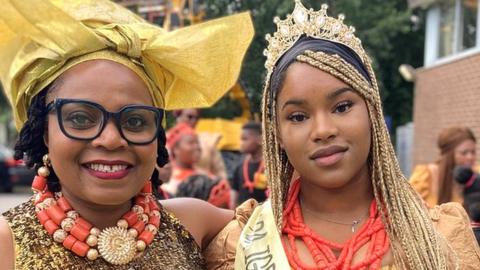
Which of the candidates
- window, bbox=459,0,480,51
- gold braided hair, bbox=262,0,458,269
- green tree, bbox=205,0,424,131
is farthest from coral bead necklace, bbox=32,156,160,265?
window, bbox=459,0,480,51

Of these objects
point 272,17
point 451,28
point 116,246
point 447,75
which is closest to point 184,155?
point 272,17

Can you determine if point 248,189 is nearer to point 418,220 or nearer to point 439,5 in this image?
point 418,220

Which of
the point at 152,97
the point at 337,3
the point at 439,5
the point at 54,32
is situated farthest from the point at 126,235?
the point at 439,5

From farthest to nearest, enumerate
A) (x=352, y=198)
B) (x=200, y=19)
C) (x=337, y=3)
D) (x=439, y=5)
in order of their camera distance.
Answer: (x=439, y=5), (x=200, y=19), (x=337, y=3), (x=352, y=198)

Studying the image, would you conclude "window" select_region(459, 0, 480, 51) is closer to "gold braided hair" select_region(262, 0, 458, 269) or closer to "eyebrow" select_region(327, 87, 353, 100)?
"gold braided hair" select_region(262, 0, 458, 269)

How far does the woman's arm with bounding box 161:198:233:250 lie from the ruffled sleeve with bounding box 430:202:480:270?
767 millimetres

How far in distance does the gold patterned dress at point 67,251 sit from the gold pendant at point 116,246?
0.07 feet

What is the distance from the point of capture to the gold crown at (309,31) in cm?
201

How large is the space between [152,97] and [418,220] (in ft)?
2.96

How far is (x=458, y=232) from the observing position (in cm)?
199

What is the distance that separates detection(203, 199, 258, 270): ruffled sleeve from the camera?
2.19 metres

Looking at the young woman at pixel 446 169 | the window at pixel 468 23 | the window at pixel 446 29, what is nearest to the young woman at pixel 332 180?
the young woman at pixel 446 169

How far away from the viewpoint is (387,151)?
1971 mm

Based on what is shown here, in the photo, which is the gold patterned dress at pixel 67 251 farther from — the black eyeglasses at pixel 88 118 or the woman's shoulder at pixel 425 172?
the woman's shoulder at pixel 425 172
